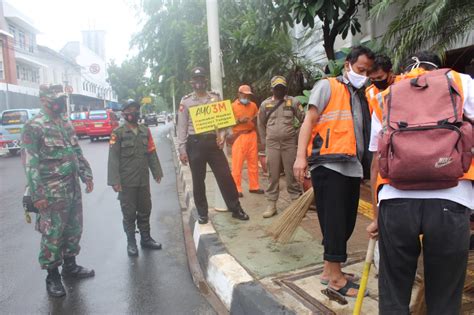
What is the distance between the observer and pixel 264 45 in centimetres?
831

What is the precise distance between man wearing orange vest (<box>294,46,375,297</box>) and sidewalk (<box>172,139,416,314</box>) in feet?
0.77

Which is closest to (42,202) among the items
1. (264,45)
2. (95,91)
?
(264,45)

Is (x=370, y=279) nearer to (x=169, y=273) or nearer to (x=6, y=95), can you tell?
(x=169, y=273)

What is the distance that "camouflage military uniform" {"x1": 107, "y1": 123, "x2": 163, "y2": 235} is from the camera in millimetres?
4762

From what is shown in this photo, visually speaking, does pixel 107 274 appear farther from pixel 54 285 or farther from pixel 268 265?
pixel 268 265

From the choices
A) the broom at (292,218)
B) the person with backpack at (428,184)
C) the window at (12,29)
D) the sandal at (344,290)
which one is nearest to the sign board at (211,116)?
the broom at (292,218)

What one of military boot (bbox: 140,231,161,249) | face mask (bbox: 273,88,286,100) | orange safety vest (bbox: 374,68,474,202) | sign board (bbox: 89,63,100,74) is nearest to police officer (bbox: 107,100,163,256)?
military boot (bbox: 140,231,161,249)

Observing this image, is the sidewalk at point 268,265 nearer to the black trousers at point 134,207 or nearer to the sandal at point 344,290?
the sandal at point 344,290

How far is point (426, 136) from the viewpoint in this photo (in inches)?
70.6

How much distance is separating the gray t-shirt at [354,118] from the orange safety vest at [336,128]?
0.04 m

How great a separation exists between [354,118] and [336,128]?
172mm

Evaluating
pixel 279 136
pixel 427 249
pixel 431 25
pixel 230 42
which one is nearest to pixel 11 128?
pixel 230 42

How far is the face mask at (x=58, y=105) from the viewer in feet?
13.2

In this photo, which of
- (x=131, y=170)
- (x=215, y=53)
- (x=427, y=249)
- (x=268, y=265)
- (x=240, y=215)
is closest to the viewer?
(x=427, y=249)
